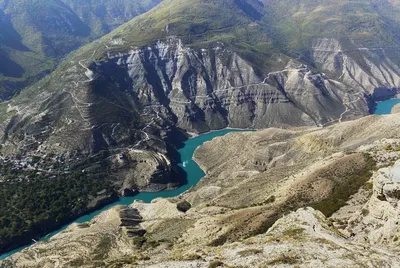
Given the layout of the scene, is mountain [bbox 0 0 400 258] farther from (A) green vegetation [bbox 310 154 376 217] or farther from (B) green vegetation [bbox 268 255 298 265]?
(B) green vegetation [bbox 268 255 298 265]

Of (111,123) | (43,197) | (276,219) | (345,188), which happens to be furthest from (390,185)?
(111,123)

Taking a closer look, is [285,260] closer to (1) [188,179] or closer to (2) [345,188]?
(2) [345,188]

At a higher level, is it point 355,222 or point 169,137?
point 355,222

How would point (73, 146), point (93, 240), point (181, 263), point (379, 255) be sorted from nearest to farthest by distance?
point (379, 255) < point (181, 263) < point (93, 240) < point (73, 146)

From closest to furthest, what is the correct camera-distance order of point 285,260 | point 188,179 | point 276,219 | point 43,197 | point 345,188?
point 285,260 < point 276,219 < point 345,188 < point 43,197 < point 188,179

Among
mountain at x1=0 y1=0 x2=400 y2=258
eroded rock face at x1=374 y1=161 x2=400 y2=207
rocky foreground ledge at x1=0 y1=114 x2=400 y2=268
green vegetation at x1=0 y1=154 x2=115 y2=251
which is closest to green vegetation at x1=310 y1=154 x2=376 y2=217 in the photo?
rocky foreground ledge at x1=0 y1=114 x2=400 y2=268

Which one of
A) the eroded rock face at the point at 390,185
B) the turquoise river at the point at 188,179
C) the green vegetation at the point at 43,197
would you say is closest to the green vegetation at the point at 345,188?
the eroded rock face at the point at 390,185

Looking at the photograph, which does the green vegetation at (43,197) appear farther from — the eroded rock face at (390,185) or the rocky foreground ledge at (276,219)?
the eroded rock face at (390,185)

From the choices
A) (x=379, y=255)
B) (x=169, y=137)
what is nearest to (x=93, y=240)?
(x=379, y=255)

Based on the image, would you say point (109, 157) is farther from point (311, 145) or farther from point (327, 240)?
point (327, 240)
